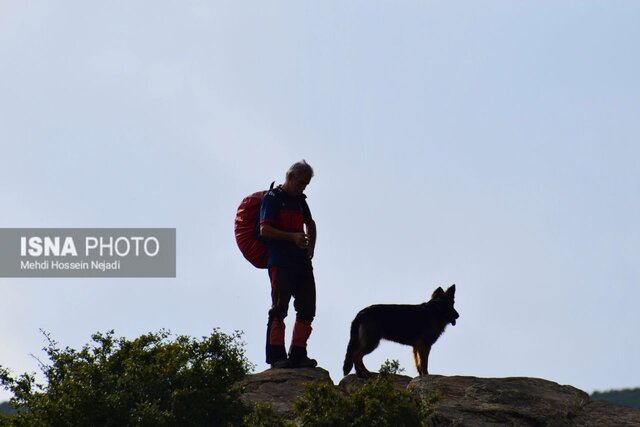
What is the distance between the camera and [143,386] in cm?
1245

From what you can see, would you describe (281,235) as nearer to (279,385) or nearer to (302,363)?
(302,363)

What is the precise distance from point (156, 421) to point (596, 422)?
652cm

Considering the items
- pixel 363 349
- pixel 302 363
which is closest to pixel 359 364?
pixel 363 349

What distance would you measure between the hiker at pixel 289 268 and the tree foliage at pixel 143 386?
10.5 feet

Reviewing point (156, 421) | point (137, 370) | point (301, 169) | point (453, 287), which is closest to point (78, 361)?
point (137, 370)

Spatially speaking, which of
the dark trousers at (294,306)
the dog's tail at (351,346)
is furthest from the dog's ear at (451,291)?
the dark trousers at (294,306)

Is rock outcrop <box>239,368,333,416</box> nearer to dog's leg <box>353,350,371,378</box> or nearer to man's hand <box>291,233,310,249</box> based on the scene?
dog's leg <box>353,350,371,378</box>

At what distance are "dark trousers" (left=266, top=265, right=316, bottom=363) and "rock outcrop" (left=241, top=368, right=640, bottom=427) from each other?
435mm

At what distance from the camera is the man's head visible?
16.2 metres

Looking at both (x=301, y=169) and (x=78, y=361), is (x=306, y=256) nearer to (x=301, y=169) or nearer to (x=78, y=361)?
(x=301, y=169)

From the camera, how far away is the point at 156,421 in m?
11.9

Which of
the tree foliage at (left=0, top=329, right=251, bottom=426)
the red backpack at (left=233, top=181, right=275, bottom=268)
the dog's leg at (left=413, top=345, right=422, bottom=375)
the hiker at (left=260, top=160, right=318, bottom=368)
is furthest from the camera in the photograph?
the red backpack at (left=233, top=181, right=275, bottom=268)

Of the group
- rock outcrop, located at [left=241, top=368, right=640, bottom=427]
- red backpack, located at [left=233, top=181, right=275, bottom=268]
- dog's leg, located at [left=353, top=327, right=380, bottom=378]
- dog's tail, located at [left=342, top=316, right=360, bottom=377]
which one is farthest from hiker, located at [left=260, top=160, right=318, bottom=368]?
dog's leg, located at [left=353, top=327, right=380, bottom=378]

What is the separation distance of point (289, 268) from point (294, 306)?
0.62 metres
